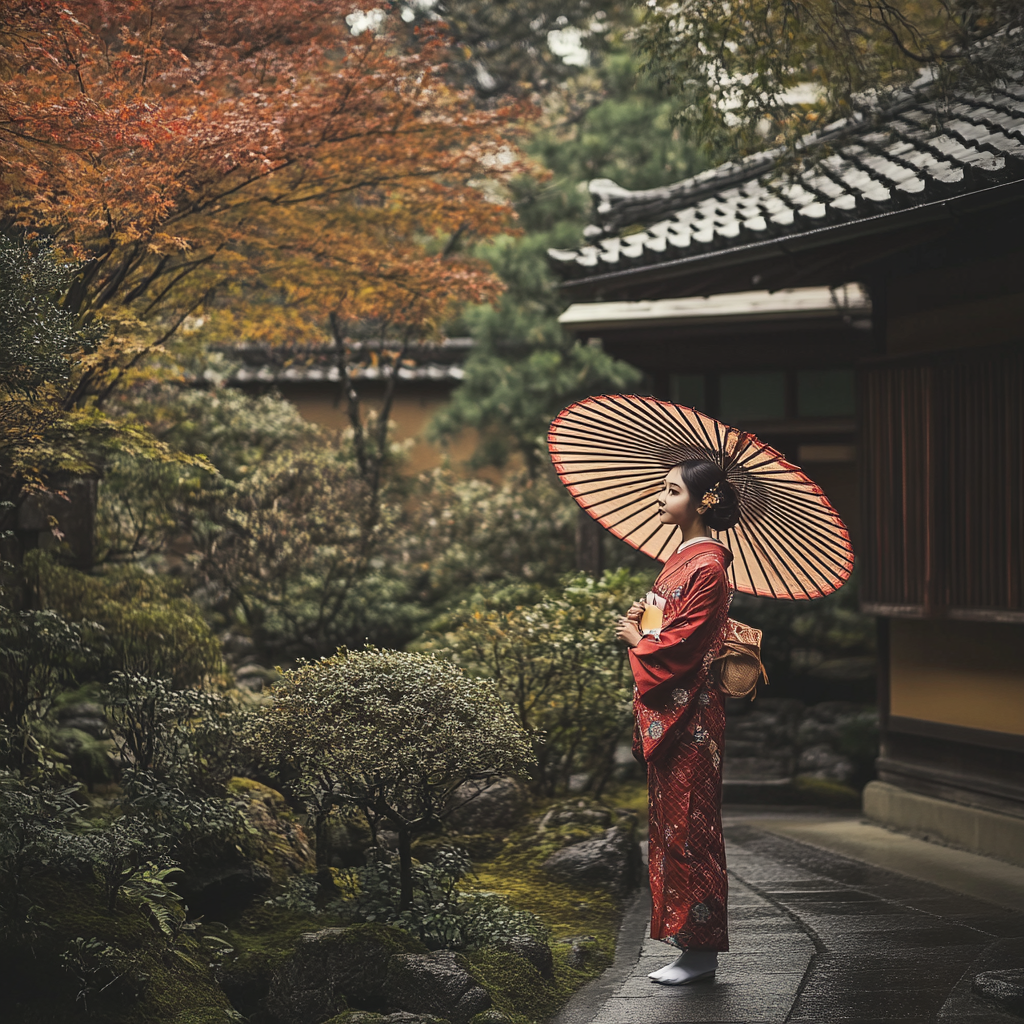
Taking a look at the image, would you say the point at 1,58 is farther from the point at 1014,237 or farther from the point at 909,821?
the point at 909,821

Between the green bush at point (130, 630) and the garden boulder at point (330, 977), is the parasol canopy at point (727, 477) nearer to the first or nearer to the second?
the garden boulder at point (330, 977)

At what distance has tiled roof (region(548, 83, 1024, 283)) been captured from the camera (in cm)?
606

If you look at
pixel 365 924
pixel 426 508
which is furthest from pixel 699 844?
pixel 426 508

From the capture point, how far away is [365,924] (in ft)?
15.1

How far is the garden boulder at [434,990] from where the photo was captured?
427 centimetres

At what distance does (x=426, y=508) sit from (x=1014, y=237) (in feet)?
30.3

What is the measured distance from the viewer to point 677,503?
15.6 ft

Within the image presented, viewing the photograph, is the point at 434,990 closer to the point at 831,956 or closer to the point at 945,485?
the point at 831,956

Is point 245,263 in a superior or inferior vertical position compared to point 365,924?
superior

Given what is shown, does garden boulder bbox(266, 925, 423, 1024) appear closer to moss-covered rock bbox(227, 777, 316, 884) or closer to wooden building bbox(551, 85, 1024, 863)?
moss-covered rock bbox(227, 777, 316, 884)

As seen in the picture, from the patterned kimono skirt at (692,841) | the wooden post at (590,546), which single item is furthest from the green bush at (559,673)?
the wooden post at (590,546)

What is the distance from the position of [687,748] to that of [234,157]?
411 centimetres

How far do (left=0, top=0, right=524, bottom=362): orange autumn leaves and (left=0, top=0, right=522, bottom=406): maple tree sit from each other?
0.04ft

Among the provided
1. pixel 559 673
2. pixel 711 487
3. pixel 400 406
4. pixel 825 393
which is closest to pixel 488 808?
pixel 559 673
